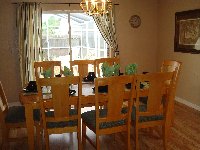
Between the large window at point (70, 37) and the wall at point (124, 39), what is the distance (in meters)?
0.29

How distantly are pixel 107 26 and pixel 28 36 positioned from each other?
1624 mm

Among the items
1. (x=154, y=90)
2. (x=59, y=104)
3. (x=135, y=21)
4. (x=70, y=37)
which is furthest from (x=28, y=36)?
(x=154, y=90)

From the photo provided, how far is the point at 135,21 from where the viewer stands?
5.97 m

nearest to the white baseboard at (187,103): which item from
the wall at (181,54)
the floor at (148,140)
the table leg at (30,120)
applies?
the wall at (181,54)

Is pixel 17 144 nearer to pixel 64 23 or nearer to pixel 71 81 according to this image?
pixel 71 81

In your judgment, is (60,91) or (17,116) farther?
(17,116)

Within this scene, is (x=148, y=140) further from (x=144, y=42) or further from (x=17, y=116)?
(x=144, y=42)

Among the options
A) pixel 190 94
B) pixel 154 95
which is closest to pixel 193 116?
pixel 190 94

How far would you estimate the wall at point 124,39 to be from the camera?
206 inches

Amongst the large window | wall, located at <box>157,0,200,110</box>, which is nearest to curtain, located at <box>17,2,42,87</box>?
the large window

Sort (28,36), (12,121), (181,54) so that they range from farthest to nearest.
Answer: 1. (181,54)
2. (28,36)
3. (12,121)

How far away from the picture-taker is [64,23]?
222 inches

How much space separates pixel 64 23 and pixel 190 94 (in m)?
2.90

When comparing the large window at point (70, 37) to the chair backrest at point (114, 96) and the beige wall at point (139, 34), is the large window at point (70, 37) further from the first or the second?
the chair backrest at point (114, 96)
